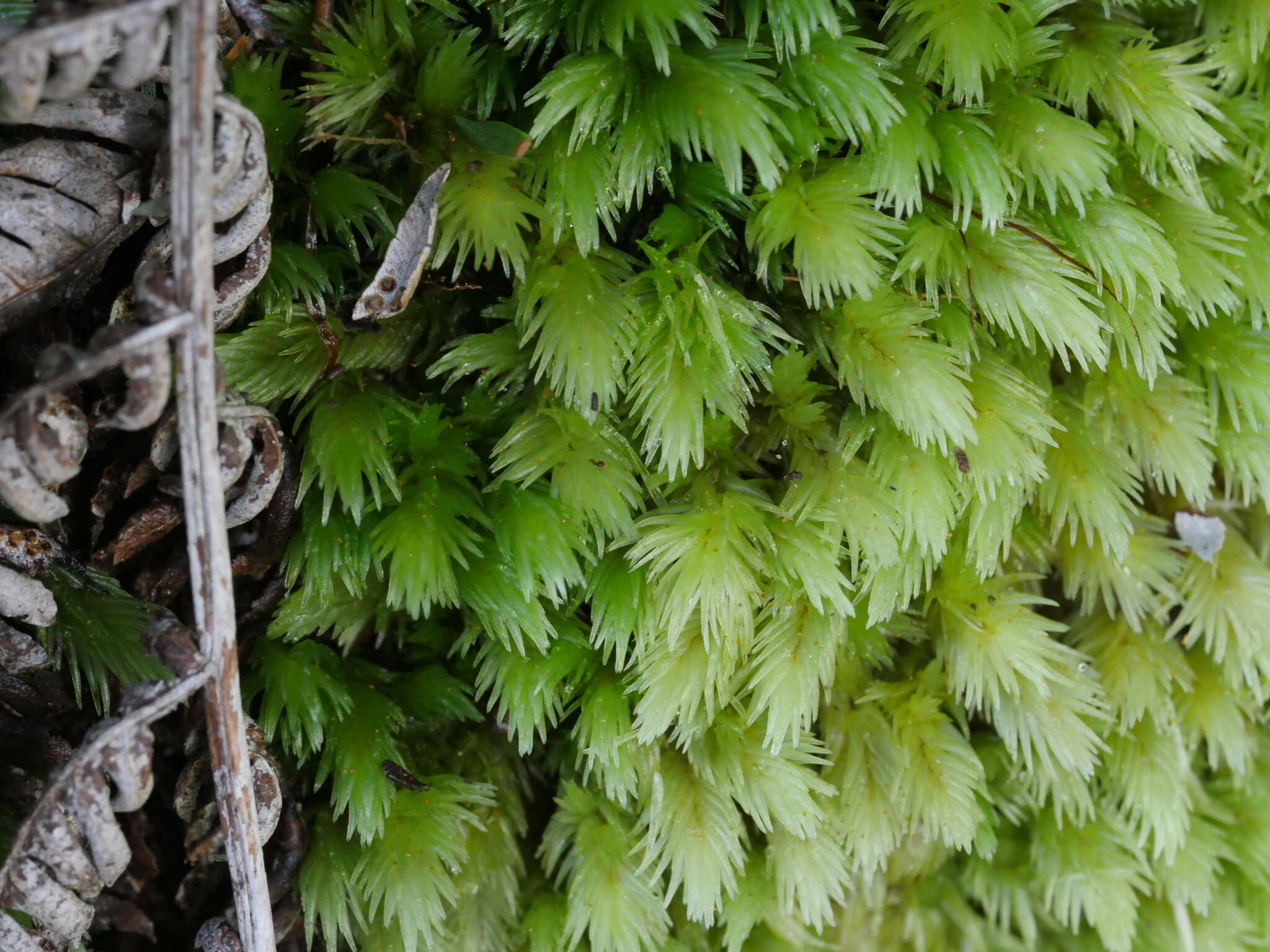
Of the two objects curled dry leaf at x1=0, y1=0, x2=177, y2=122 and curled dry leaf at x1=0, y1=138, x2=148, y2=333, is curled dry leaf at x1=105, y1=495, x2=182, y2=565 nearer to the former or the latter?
Result: curled dry leaf at x1=0, y1=138, x2=148, y2=333

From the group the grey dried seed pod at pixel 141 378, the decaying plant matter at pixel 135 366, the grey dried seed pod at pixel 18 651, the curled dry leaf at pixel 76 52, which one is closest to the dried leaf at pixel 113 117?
the decaying plant matter at pixel 135 366

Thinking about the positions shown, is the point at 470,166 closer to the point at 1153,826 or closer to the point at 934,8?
the point at 934,8

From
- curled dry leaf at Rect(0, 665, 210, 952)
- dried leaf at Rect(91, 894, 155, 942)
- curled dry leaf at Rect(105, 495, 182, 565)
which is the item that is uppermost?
curled dry leaf at Rect(105, 495, 182, 565)

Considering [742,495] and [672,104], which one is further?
[742,495]

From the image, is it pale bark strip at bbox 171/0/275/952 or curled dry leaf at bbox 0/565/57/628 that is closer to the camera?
pale bark strip at bbox 171/0/275/952

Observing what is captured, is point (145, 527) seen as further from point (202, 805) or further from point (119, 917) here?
point (119, 917)

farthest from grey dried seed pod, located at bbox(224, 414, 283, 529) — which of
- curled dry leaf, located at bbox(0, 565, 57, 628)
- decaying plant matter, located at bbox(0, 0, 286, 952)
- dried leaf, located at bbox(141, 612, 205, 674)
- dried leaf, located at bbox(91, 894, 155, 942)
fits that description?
dried leaf, located at bbox(91, 894, 155, 942)

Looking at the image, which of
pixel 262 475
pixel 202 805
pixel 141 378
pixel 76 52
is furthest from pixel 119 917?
pixel 76 52

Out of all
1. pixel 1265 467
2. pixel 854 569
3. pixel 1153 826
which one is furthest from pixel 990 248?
pixel 1153 826
